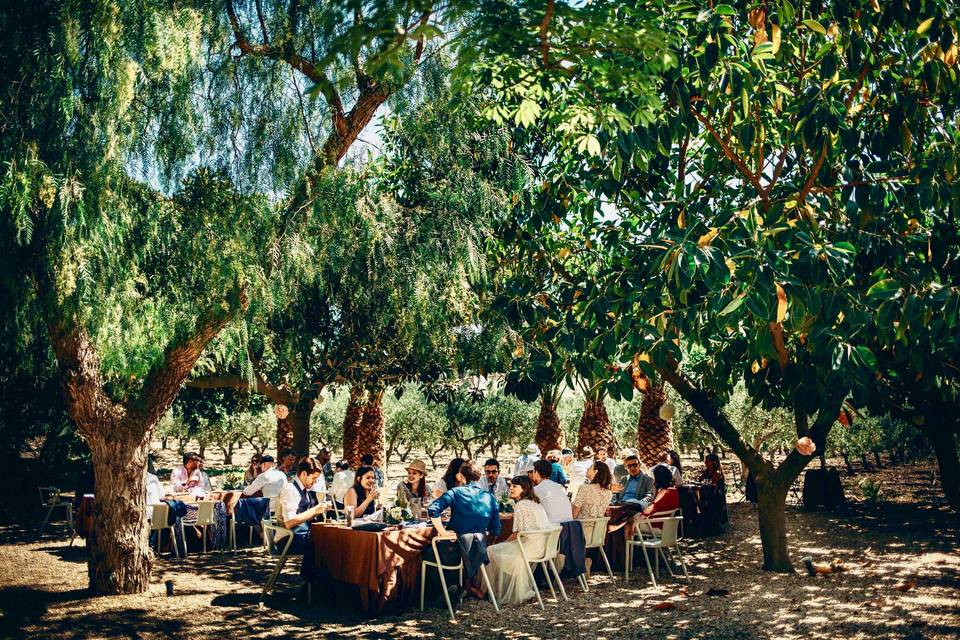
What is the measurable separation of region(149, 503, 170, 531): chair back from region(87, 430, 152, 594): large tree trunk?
7.17 ft

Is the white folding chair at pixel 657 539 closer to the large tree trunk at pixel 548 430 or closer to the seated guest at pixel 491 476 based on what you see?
the seated guest at pixel 491 476

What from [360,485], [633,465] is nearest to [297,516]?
[360,485]

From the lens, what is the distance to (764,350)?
18.3 feet

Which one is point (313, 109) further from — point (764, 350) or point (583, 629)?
point (583, 629)

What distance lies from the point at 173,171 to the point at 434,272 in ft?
8.70

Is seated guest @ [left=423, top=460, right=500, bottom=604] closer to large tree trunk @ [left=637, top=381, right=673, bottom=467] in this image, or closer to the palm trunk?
large tree trunk @ [left=637, top=381, right=673, bottom=467]

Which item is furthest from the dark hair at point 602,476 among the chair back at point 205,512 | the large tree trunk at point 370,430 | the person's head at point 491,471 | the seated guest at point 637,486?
the large tree trunk at point 370,430

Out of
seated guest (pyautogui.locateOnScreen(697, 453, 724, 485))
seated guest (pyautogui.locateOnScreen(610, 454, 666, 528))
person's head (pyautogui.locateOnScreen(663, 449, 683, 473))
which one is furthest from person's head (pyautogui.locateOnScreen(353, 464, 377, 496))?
seated guest (pyautogui.locateOnScreen(697, 453, 724, 485))

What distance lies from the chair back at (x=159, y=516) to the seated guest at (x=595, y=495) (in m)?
5.48

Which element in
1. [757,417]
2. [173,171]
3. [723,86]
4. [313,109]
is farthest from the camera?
[757,417]

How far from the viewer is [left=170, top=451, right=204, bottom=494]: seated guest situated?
1257 cm

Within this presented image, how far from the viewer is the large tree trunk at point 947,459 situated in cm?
1559

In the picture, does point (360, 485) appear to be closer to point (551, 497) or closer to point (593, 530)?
point (551, 497)

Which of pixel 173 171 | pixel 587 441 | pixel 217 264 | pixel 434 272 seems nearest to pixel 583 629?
pixel 434 272
